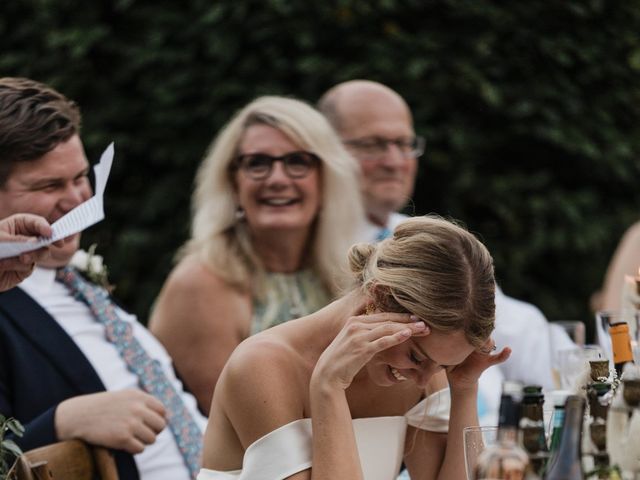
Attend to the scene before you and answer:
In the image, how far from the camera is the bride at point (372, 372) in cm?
249

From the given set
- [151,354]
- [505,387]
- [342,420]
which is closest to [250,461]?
[342,420]

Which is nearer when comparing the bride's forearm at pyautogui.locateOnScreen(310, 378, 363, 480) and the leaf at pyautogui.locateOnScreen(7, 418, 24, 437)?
the leaf at pyautogui.locateOnScreen(7, 418, 24, 437)

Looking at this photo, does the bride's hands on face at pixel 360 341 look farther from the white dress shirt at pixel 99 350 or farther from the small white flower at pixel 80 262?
the small white flower at pixel 80 262


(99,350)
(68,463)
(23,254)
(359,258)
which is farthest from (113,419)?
(359,258)

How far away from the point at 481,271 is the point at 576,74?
12.9 feet

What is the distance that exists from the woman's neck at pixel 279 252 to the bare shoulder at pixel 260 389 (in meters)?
1.71

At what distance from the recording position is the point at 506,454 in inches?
71.1

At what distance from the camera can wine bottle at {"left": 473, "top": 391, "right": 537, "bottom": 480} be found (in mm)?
1803

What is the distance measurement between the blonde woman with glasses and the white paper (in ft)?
5.30

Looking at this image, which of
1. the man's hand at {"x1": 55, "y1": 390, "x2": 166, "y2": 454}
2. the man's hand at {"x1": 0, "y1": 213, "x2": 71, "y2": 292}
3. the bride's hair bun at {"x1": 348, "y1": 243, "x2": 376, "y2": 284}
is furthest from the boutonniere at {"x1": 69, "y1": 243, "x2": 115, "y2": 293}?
the bride's hair bun at {"x1": 348, "y1": 243, "x2": 376, "y2": 284}

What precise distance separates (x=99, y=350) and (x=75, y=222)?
3.17 ft

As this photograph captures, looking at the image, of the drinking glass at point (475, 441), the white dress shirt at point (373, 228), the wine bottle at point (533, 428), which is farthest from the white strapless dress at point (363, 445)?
the white dress shirt at point (373, 228)

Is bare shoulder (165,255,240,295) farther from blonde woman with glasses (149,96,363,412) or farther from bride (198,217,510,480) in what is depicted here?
bride (198,217,510,480)

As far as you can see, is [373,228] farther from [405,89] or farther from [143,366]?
[143,366]
